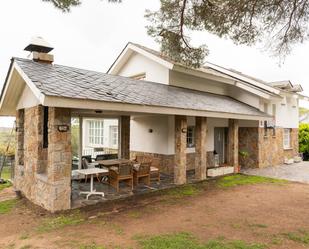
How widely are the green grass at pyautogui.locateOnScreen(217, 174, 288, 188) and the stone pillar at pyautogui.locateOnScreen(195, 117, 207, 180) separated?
954 millimetres

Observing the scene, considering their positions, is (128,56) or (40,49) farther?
(128,56)

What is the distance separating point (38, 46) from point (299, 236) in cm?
1009

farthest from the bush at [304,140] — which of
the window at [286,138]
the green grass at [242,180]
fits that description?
the green grass at [242,180]

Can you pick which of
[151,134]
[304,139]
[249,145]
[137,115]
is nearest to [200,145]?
[151,134]

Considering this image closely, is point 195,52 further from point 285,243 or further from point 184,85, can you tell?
point 285,243

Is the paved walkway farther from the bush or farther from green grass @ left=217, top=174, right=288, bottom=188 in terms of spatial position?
the bush

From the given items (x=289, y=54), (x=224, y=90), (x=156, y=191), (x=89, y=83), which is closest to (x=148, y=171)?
(x=156, y=191)

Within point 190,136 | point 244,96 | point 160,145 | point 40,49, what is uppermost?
point 40,49

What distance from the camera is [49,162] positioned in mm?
6984

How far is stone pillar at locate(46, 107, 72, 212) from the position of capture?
693cm

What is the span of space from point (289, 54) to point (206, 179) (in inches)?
255

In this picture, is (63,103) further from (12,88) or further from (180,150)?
(180,150)

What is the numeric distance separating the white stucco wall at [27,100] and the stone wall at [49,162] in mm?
216

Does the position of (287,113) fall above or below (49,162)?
above
